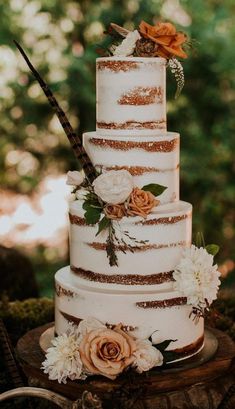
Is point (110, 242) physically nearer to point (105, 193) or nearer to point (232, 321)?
point (105, 193)

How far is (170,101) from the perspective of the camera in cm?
872

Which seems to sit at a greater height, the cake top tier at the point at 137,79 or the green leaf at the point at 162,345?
the cake top tier at the point at 137,79

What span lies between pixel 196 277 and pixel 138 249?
1.04 ft

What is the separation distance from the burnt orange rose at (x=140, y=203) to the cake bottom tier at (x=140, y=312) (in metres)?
0.41

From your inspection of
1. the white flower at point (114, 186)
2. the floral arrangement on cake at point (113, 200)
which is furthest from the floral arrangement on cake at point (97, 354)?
the white flower at point (114, 186)

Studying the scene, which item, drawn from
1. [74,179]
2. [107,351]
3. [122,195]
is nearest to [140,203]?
[122,195]

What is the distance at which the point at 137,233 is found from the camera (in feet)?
12.1

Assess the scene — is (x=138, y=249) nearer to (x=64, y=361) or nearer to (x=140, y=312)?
(x=140, y=312)

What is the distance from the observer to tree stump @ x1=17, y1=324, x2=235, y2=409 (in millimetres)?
3465

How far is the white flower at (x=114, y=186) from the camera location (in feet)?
11.6

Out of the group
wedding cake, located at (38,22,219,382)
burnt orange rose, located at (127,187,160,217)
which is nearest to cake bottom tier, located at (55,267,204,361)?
wedding cake, located at (38,22,219,382)

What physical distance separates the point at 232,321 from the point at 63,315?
1.60 m

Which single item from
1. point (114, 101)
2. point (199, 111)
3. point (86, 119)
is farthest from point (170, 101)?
point (114, 101)

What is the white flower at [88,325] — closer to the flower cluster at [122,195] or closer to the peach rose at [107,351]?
the peach rose at [107,351]
